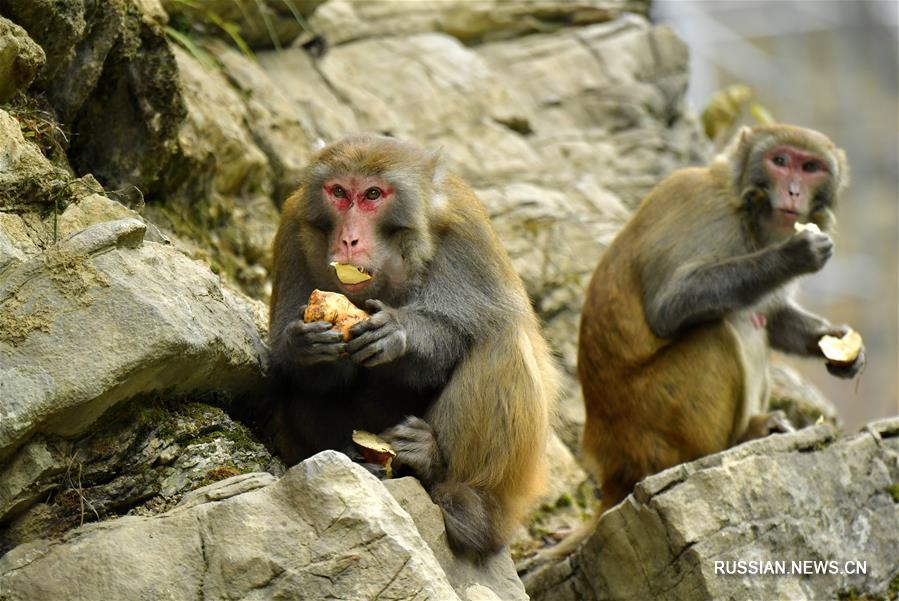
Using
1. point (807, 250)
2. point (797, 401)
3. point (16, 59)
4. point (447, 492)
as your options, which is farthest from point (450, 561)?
point (797, 401)

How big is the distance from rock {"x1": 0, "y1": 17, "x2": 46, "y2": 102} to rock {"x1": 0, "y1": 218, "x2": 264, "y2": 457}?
1111 millimetres

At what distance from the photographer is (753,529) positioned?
627 centimetres

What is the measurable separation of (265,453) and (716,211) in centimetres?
407

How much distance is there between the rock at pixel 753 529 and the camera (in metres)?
6.14

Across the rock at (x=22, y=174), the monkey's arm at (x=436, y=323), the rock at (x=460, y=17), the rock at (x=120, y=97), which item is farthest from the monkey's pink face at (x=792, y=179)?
the rock at (x=460, y=17)

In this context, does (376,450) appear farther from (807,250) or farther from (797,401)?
(797,401)

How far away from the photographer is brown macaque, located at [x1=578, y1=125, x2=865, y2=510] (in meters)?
7.98

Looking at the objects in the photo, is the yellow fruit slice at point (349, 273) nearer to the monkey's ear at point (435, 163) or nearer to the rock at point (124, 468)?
the monkey's ear at point (435, 163)

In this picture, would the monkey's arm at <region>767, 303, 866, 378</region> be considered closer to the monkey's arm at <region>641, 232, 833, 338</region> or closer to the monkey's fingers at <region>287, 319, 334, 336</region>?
the monkey's arm at <region>641, 232, 833, 338</region>

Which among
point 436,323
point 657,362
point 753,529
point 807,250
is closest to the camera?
point 436,323

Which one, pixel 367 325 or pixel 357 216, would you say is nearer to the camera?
pixel 367 325

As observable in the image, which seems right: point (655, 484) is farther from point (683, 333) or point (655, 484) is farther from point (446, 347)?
point (683, 333)

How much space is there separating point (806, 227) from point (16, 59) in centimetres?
501

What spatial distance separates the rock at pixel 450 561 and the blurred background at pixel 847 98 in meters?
15.9
